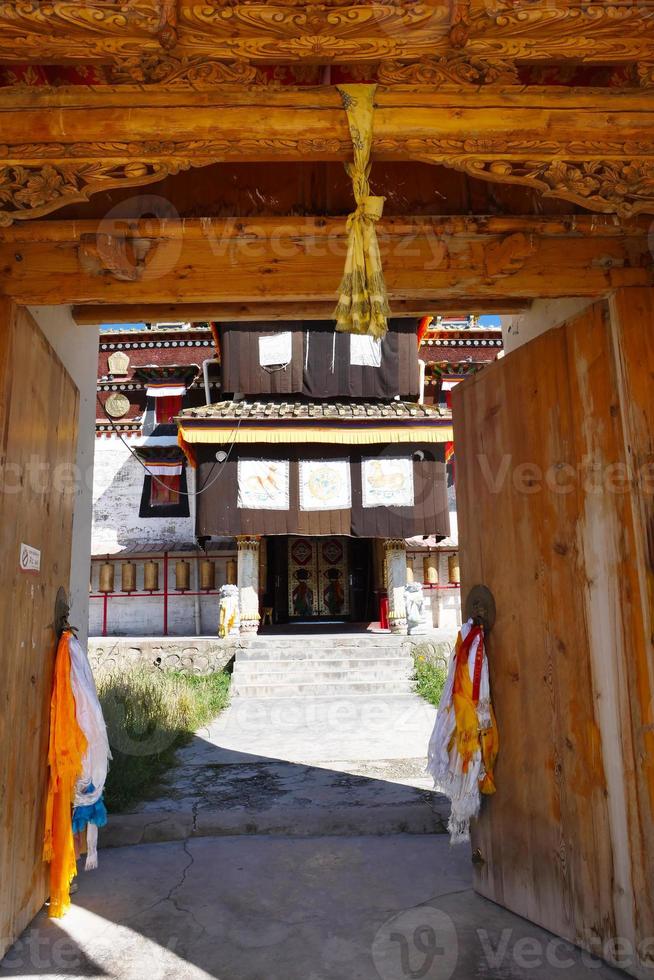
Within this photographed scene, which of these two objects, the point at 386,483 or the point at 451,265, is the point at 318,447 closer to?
the point at 386,483

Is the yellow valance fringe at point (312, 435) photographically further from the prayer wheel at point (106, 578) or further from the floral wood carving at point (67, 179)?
the floral wood carving at point (67, 179)

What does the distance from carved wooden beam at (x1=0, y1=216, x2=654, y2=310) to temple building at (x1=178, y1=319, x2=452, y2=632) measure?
10.4 meters

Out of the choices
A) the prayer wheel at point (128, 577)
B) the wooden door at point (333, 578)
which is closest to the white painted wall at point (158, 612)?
the prayer wheel at point (128, 577)

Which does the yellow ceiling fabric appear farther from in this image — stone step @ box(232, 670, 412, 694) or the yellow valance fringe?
the yellow valance fringe

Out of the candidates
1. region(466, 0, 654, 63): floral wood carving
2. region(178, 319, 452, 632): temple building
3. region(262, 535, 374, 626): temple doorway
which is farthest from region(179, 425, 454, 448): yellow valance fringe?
region(466, 0, 654, 63): floral wood carving

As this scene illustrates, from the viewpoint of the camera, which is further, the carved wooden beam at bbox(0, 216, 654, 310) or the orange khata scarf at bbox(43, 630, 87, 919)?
the orange khata scarf at bbox(43, 630, 87, 919)

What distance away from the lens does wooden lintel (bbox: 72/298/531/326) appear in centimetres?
421

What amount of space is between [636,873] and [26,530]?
331 cm

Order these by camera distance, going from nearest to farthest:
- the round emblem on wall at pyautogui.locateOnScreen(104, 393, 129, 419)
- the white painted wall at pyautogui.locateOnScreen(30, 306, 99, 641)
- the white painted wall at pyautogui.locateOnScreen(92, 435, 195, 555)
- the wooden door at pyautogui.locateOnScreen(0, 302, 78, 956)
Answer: the wooden door at pyautogui.locateOnScreen(0, 302, 78, 956) < the white painted wall at pyautogui.locateOnScreen(30, 306, 99, 641) < the white painted wall at pyautogui.locateOnScreen(92, 435, 195, 555) < the round emblem on wall at pyautogui.locateOnScreen(104, 393, 129, 419)

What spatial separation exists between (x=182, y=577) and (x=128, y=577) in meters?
1.47

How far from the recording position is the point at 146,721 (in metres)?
7.87

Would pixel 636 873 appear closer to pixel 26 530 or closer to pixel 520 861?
pixel 520 861

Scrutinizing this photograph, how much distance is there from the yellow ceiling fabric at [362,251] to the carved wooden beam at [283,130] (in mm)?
65

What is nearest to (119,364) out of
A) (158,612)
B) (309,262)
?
(158,612)
